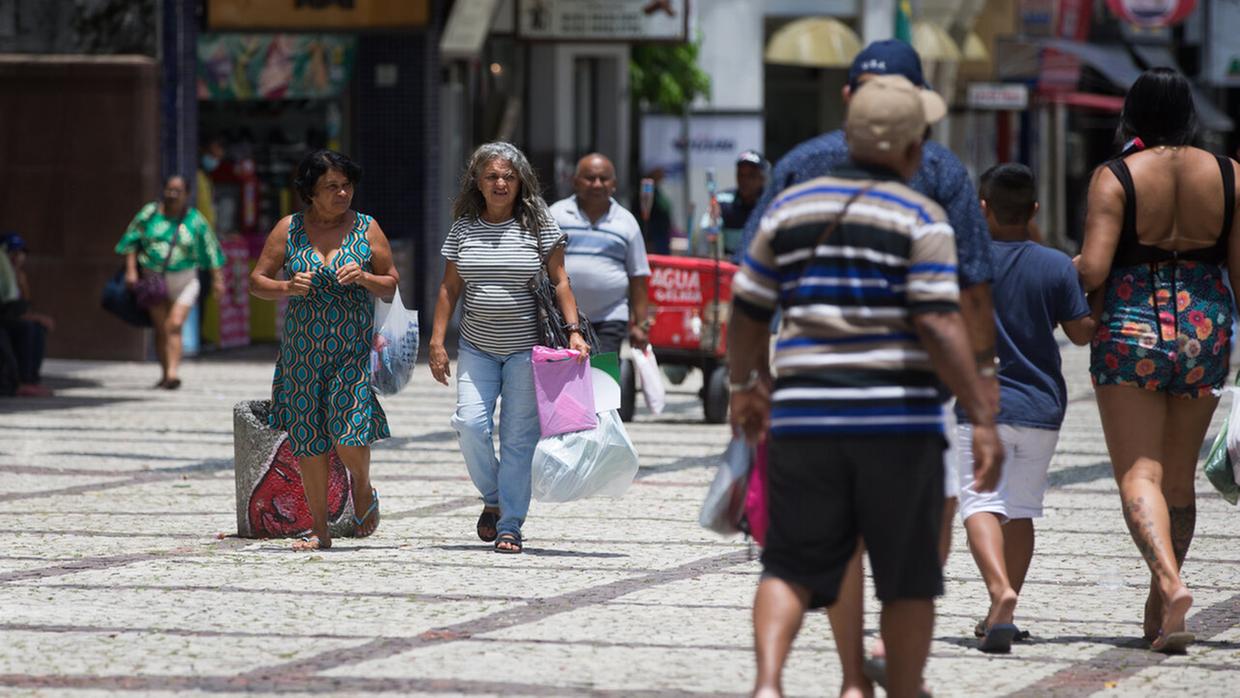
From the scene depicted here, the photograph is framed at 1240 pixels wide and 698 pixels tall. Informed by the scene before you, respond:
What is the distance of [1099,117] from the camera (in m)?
49.3

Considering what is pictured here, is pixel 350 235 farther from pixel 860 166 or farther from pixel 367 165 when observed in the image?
pixel 367 165

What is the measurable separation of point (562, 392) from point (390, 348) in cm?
71

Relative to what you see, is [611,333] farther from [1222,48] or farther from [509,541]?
[1222,48]

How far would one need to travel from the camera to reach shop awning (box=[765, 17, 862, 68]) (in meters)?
31.6

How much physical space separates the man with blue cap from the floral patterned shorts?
1.33 metres

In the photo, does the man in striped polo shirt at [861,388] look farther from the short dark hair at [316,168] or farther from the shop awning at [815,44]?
the shop awning at [815,44]

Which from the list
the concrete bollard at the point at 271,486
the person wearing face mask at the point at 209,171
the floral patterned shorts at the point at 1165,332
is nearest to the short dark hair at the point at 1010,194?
the floral patterned shorts at the point at 1165,332

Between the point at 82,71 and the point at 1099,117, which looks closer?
the point at 82,71

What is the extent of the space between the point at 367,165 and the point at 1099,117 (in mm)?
29613

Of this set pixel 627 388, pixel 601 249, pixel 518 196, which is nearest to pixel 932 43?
pixel 627 388

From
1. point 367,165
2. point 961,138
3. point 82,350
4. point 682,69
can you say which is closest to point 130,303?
point 82,350

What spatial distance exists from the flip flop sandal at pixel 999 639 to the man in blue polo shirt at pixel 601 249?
4.89m

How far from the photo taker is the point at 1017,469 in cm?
697

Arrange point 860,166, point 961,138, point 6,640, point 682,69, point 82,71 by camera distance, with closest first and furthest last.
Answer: point 860,166, point 6,640, point 82,71, point 682,69, point 961,138
